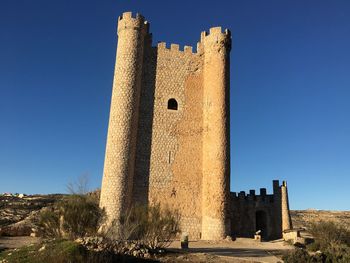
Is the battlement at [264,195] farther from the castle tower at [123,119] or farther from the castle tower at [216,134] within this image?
the castle tower at [123,119]

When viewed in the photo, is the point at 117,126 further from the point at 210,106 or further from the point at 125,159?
the point at 210,106

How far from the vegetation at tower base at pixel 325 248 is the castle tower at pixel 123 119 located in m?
8.45

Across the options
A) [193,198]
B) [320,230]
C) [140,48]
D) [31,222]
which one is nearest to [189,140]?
[193,198]

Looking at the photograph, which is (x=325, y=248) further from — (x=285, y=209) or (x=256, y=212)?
(x=256, y=212)

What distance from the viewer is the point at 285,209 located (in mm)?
21703

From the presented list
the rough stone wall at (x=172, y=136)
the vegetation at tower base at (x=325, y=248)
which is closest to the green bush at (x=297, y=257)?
the vegetation at tower base at (x=325, y=248)

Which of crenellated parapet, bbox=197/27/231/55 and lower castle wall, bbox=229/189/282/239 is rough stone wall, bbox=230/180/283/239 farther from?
crenellated parapet, bbox=197/27/231/55

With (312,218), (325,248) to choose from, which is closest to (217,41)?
(325,248)

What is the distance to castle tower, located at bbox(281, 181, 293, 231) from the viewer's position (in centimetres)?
2139

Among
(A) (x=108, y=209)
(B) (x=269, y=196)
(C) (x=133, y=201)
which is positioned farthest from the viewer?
(B) (x=269, y=196)

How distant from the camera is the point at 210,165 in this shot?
18.7 meters

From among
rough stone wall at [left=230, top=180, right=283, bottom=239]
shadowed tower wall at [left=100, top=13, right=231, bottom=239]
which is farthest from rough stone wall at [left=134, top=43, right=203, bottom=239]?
rough stone wall at [left=230, top=180, right=283, bottom=239]

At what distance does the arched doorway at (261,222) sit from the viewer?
862 inches

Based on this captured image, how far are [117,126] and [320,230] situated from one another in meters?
11.5
